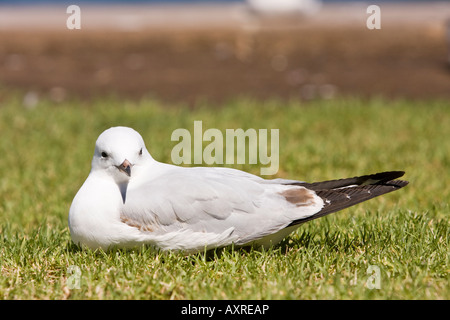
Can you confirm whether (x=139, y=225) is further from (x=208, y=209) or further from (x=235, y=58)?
(x=235, y=58)

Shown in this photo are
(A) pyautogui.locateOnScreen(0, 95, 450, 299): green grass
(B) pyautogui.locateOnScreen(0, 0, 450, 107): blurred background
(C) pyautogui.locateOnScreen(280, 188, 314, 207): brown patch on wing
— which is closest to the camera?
(A) pyautogui.locateOnScreen(0, 95, 450, 299): green grass

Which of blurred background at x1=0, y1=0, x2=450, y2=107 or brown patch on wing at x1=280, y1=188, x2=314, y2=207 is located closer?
brown patch on wing at x1=280, y1=188, x2=314, y2=207

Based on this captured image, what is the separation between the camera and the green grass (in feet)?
11.6

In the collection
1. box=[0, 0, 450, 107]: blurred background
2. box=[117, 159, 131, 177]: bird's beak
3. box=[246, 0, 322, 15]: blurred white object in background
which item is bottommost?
box=[117, 159, 131, 177]: bird's beak

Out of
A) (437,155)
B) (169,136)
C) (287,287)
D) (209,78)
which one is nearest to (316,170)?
(437,155)

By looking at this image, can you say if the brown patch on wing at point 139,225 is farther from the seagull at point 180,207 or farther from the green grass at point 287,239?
the green grass at point 287,239

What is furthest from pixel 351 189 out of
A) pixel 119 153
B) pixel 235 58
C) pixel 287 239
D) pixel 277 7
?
pixel 277 7

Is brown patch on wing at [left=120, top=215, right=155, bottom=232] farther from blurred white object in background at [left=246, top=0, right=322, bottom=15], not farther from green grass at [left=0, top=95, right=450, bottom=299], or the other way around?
blurred white object in background at [left=246, top=0, right=322, bottom=15]

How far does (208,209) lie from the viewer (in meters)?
3.88

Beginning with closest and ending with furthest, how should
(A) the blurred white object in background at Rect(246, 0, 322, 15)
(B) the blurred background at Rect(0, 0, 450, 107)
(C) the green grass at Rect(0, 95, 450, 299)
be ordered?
(C) the green grass at Rect(0, 95, 450, 299)
(B) the blurred background at Rect(0, 0, 450, 107)
(A) the blurred white object in background at Rect(246, 0, 322, 15)

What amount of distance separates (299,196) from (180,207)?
0.67m

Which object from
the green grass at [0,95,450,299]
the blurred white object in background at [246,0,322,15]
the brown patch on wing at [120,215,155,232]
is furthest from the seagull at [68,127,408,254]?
the blurred white object in background at [246,0,322,15]

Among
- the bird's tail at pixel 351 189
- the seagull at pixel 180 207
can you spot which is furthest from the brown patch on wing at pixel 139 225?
the bird's tail at pixel 351 189

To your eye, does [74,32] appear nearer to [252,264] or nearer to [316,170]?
[316,170]
